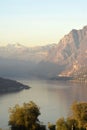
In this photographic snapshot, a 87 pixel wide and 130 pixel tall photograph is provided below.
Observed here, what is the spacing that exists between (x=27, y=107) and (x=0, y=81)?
335 ft

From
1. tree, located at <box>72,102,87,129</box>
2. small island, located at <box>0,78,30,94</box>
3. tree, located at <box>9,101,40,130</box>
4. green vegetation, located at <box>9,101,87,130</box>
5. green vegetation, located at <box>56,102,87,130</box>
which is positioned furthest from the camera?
small island, located at <box>0,78,30,94</box>

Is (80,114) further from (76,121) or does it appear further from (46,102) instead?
(46,102)

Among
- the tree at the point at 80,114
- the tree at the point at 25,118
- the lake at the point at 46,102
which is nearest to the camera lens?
the tree at the point at 25,118

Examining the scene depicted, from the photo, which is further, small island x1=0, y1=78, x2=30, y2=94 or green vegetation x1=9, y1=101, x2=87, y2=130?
small island x1=0, y1=78, x2=30, y2=94

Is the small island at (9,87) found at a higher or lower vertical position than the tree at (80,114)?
higher

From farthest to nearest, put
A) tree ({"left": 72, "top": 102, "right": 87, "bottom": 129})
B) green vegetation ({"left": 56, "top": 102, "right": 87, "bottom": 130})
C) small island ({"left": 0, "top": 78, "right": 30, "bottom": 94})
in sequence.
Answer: small island ({"left": 0, "top": 78, "right": 30, "bottom": 94}) < tree ({"left": 72, "top": 102, "right": 87, "bottom": 129}) < green vegetation ({"left": 56, "top": 102, "right": 87, "bottom": 130})

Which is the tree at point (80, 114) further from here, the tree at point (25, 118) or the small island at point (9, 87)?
the small island at point (9, 87)

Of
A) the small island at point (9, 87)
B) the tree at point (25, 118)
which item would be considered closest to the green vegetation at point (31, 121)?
the tree at point (25, 118)

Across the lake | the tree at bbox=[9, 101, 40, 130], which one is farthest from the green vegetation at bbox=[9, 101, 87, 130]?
the lake

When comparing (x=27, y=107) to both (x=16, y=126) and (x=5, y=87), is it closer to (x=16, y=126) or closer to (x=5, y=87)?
(x=16, y=126)

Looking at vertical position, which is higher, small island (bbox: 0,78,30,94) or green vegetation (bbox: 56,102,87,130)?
small island (bbox: 0,78,30,94)

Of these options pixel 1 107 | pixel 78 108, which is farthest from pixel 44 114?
pixel 78 108

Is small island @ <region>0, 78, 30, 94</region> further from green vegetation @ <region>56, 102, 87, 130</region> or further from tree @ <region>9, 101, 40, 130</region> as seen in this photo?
tree @ <region>9, 101, 40, 130</region>

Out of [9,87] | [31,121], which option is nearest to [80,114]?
[31,121]
